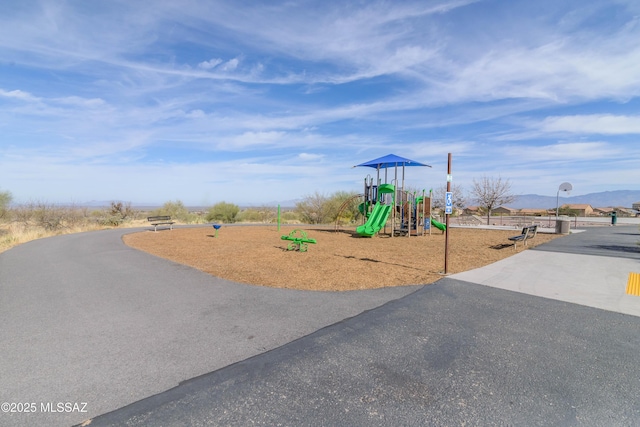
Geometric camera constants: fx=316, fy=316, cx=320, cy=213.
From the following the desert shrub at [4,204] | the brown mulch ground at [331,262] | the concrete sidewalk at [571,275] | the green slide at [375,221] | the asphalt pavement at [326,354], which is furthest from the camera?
the desert shrub at [4,204]

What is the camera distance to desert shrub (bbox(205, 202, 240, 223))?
108 feet

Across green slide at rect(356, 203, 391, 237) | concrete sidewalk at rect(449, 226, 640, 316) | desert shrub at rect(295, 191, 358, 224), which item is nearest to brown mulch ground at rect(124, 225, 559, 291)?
concrete sidewalk at rect(449, 226, 640, 316)

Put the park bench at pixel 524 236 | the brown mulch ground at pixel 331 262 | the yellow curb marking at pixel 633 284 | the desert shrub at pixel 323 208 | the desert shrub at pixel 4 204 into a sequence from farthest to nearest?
the desert shrub at pixel 323 208
the desert shrub at pixel 4 204
the park bench at pixel 524 236
the brown mulch ground at pixel 331 262
the yellow curb marking at pixel 633 284

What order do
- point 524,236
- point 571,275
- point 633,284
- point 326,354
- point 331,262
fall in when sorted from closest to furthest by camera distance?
point 326,354 → point 633,284 → point 571,275 → point 331,262 → point 524,236

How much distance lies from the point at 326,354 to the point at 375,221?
12849 millimetres

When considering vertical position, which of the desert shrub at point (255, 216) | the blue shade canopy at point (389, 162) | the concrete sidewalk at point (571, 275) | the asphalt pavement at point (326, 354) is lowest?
the asphalt pavement at point (326, 354)

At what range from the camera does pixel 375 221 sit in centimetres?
1602

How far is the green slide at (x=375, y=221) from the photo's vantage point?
15367 millimetres

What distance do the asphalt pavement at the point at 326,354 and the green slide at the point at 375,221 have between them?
8.78 m

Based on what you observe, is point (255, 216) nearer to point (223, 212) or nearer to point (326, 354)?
point (223, 212)

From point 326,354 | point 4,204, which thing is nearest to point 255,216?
point 4,204

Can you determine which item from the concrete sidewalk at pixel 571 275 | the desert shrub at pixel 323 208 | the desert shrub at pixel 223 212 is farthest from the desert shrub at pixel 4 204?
the concrete sidewalk at pixel 571 275

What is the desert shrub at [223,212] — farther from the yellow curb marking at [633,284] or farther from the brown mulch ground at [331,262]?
the yellow curb marking at [633,284]

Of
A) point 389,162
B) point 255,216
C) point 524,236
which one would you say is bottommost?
point 255,216
